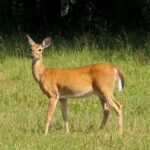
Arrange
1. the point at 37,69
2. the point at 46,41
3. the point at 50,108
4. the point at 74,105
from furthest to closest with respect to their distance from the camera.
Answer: the point at 74,105 → the point at 46,41 → the point at 37,69 → the point at 50,108

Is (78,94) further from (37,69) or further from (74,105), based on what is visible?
(74,105)

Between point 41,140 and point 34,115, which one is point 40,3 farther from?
point 41,140

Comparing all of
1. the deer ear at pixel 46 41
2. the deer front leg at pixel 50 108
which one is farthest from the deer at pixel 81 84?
the deer ear at pixel 46 41

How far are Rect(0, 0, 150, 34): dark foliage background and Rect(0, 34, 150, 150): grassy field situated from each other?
2.83 metres

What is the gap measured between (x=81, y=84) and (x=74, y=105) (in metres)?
1.41

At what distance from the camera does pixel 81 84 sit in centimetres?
791

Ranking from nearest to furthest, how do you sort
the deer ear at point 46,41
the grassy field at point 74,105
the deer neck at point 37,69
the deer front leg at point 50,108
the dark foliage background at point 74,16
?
the grassy field at point 74,105 < the deer front leg at point 50,108 < the deer neck at point 37,69 < the deer ear at point 46,41 < the dark foliage background at point 74,16

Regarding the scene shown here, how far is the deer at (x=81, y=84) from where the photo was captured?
25.7 feet

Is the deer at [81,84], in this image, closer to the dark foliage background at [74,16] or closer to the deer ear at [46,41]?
the deer ear at [46,41]

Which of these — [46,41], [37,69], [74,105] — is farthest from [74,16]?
[37,69]

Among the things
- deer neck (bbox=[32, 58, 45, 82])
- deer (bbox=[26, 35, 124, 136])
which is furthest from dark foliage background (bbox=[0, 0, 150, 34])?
deer (bbox=[26, 35, 124, 136])

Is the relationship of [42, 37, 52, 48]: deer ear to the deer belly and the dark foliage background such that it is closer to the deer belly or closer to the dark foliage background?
the deer belly

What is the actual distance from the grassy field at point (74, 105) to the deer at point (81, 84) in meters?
0.27

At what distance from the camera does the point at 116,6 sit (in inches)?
698
